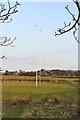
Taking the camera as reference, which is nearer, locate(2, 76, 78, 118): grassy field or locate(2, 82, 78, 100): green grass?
locate(2, 76, 78, 118): grassy field

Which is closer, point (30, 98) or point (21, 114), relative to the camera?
point (21, 114)

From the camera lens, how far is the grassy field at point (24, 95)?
9.17 metres

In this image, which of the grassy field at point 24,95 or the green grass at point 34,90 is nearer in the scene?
the grassy field at point 24,95

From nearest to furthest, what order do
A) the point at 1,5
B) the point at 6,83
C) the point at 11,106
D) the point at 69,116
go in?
1. the point at 1,5
2. the point at 69,116
3. the point at 11,106
4. the point at 6,83

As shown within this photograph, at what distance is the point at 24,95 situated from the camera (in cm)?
1099

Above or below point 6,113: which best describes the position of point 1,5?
above

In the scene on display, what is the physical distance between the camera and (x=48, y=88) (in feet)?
43.4

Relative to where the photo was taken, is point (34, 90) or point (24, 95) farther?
point (34, 90)

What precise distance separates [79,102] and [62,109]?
469 mm

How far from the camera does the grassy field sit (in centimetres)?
917

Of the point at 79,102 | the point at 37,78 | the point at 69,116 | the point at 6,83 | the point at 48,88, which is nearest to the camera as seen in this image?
the point at 69,116

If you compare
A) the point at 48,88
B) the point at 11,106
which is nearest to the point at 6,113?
the point at 11,106

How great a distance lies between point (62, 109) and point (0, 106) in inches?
63.8

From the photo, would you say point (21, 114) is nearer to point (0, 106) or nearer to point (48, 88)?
point (0, 106)
